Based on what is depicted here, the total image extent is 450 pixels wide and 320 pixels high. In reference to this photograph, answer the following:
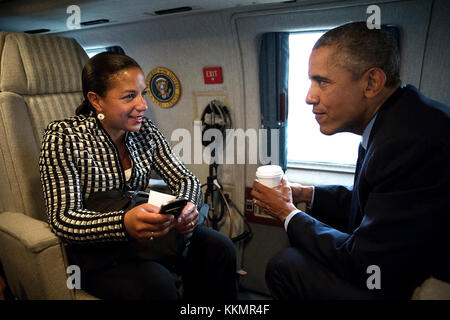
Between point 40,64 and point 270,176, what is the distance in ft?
5.84

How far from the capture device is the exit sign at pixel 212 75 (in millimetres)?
2627

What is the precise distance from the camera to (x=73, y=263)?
1490 mm

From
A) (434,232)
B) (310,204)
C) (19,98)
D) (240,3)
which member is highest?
(240,3)

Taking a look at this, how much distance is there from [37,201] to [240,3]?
1906mm

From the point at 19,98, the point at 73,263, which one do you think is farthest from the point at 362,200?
the point at 19,98

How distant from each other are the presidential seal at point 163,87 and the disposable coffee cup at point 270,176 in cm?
173

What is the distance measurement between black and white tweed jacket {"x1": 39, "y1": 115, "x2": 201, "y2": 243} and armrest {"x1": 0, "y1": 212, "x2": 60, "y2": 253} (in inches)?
2.3

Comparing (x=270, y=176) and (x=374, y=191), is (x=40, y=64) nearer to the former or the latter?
(x=270, y=176)

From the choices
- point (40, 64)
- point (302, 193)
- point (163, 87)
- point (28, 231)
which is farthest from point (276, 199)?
point (163, 87)

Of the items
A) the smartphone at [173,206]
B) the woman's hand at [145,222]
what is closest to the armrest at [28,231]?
the woman's hand at [145,222]

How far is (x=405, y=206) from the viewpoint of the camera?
1.03 m

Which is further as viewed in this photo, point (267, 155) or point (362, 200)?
point (267, 155)

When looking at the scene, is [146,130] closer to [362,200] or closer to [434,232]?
[362,200]

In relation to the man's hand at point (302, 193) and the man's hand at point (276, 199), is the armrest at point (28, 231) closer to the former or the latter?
the man's hand at point (276, 199)
